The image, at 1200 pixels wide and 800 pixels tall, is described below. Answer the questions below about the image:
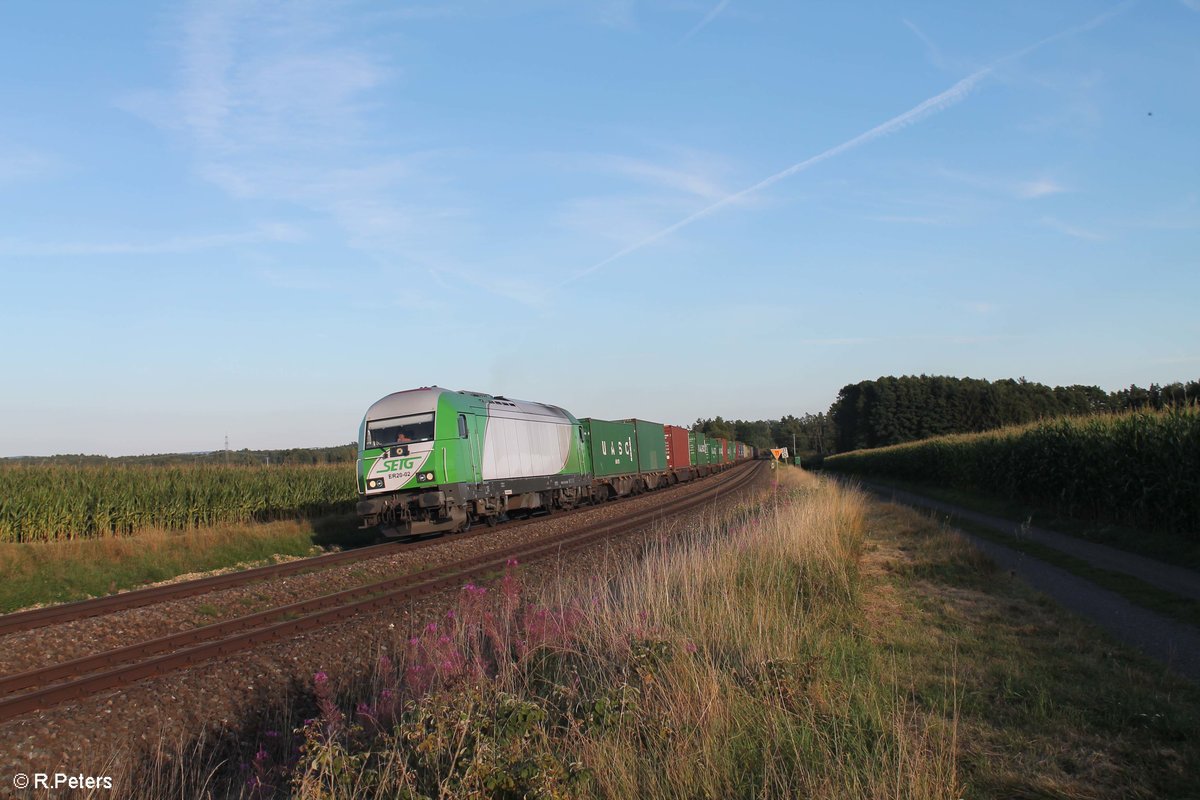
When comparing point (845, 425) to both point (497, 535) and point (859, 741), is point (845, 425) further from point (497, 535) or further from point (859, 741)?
point (859, 741)

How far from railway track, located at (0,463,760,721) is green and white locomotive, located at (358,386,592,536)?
4.06m

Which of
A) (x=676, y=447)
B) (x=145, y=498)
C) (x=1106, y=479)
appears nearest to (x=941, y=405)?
(x=676, y=447)

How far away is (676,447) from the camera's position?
46.7 m

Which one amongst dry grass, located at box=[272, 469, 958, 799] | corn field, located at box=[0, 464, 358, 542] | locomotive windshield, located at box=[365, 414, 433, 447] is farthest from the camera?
corn field, located at box=[0, 464, 358, 542]

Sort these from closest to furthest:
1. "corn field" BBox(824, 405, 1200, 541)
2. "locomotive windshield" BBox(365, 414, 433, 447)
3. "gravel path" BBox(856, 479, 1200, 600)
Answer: "gravel path" BBox(856, 479, 1200, 600)
"corn field" BBox(824, 405, 1200, 541)
"locomotive windshield" BBox(365, 414, 433, 447)

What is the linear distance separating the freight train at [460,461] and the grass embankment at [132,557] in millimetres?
2248

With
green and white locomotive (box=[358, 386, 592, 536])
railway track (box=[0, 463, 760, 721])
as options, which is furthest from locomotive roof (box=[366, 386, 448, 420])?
railway track (box=[0, 463, 760, 721])

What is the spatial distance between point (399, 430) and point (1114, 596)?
1478 cm

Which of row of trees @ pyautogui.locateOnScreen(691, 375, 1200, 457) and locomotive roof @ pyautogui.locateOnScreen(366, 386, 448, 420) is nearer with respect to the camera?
locomotive roof @ pyautogui.locateOnScreen(366, 386, 448, 420)

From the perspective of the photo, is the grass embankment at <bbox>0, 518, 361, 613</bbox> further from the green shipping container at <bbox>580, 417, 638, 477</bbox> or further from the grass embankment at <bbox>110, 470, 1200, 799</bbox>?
the green shipping container at <bbox>580, 417, 638, 477</bbox>

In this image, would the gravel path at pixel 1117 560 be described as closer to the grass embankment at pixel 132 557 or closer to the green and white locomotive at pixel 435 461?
the green and white locomotive at pixel 435 461

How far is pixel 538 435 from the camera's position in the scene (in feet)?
82.2

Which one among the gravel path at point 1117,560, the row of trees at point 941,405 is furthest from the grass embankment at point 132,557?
the row of trees at point 941,405

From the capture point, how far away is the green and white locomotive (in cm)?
1872
